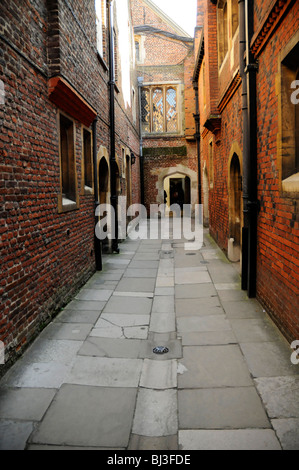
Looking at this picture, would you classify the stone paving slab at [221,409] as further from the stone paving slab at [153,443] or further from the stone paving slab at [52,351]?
the stone paving slab at [52,351]

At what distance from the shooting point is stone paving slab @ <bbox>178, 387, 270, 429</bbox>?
2869mm

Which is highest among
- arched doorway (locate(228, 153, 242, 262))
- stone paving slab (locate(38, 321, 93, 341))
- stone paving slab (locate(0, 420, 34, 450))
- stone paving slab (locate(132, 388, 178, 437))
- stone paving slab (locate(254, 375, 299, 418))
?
arched doorway (locate(228, 153, 242, 262))

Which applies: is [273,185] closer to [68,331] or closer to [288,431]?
[288,431]

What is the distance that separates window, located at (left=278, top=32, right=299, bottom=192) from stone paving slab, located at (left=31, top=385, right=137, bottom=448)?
9.49 feet

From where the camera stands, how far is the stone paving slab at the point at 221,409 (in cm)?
287

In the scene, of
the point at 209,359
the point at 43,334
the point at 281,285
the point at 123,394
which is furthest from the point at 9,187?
the point at 281,285

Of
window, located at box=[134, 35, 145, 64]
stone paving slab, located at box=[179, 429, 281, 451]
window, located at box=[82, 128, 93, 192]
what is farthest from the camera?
window, located at box=[134, 35, 145, 64]

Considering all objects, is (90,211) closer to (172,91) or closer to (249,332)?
(249,332)

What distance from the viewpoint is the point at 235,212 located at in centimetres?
891

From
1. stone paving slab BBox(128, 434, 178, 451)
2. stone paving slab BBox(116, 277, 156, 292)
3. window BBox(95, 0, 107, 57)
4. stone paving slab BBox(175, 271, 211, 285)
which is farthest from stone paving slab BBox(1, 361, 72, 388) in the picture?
window BBox(95, 0, 107, 57)

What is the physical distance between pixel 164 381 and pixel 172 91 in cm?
2047

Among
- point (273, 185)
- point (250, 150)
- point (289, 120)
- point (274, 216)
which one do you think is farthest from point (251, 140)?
point (274, 216)

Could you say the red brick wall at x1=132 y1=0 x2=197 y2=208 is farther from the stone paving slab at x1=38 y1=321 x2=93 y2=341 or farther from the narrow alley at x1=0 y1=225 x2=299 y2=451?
the stone paving slab at x1=38 y1=321 x2=93 y2=341
